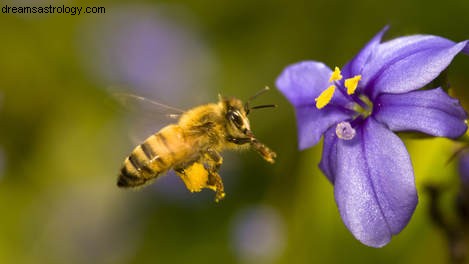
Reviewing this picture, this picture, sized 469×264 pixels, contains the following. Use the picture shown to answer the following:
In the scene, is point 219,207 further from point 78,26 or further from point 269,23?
point 78,26

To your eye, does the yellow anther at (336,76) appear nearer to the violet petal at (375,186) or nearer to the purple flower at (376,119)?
the purple flower at (376,119)

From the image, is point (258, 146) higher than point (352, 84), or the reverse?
point (352, 84)

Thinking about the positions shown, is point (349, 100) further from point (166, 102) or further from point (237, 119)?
point (166, 102)

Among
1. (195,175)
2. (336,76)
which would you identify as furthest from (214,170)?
(336,76)

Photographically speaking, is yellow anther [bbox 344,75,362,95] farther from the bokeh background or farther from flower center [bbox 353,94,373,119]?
the bokeh background

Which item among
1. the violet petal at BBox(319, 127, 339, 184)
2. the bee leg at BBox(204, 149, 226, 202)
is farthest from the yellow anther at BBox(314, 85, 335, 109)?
the bee leg at BBox(204, 149, 226, 202)

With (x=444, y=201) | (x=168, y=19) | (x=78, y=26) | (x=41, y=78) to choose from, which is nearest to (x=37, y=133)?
(x=41, y=78)
